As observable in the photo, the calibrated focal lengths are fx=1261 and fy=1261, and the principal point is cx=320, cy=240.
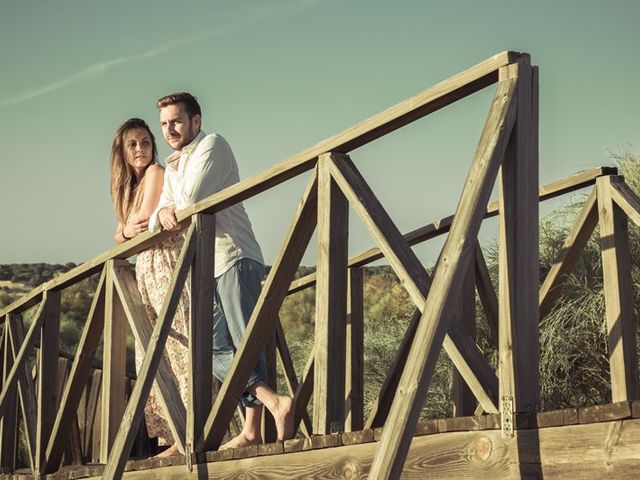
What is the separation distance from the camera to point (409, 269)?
13.8ft

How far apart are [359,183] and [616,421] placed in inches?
59.9

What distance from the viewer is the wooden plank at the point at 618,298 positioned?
5133 millimetres

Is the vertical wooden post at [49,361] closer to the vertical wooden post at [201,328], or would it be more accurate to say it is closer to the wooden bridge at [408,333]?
the wooden bridge at [408,333]

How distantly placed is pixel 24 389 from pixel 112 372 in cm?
177

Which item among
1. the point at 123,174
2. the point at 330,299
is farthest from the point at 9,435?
the point at 330,299

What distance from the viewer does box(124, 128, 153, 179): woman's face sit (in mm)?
6543

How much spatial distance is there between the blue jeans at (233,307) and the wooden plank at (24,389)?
2.44m

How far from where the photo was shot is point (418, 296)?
4.08 metres

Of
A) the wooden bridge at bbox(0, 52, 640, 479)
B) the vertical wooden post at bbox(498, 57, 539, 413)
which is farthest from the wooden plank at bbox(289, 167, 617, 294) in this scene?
the vertical wooden post at bbox(498, 57, 539, 413)

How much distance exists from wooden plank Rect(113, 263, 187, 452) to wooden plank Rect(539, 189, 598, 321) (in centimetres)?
183

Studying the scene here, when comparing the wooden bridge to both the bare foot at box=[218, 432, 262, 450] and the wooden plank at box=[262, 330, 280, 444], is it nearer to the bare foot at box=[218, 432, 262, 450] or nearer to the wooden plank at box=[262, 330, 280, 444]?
the bare foot at box=[218, 432, 262, 450]

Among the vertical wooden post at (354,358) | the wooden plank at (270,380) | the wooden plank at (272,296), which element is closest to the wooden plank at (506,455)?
the wooden plank at (272,296)

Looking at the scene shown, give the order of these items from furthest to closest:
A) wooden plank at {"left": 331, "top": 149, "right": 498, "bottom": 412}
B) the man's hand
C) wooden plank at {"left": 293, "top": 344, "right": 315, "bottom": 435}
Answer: wooden plank at {"left": 293, "top": 344, "right": 315, "bottom": 435} → the man's hand → wooden plank at {"left": 331, "top": 149, "right": 498, "bottom": 412}

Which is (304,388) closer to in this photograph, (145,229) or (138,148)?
(145,229)
